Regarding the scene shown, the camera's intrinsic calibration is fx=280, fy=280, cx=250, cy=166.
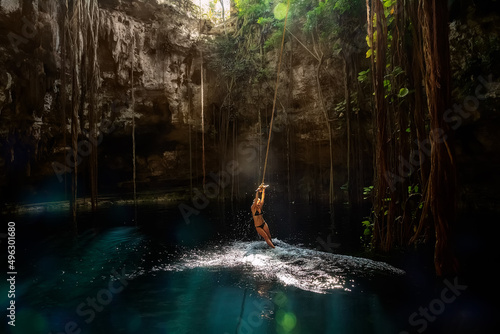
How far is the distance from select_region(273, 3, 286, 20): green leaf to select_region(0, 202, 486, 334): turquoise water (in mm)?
9574

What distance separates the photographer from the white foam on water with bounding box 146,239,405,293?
3.86 meters

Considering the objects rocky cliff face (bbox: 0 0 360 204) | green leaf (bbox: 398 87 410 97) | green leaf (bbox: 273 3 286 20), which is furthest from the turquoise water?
green leaf (bbox: 273 3 286 20)

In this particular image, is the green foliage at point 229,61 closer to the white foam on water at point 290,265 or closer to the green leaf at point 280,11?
the green leaf at point 280,11

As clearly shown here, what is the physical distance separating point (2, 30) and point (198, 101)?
6.87 metres

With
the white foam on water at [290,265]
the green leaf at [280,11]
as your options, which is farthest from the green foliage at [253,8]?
the white foam on water at [290,265]

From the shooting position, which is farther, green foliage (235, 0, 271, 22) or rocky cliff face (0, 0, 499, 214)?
green foliage (235, 0, 271, 22)

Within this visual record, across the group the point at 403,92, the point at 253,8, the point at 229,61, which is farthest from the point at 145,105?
the point at 403,92

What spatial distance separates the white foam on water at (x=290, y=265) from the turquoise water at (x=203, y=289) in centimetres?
2

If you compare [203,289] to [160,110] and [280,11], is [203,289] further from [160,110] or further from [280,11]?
[280,11]

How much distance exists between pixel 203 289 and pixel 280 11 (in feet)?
37.3

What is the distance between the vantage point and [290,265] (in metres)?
4.51

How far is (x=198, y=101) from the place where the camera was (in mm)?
12852

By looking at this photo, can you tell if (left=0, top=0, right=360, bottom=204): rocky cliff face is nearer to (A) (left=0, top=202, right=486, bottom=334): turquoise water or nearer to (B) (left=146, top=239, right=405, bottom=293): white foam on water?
(A) (left=0, top=202, right=486, bottom=334): turquoise water

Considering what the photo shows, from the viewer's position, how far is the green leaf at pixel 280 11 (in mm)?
11438
